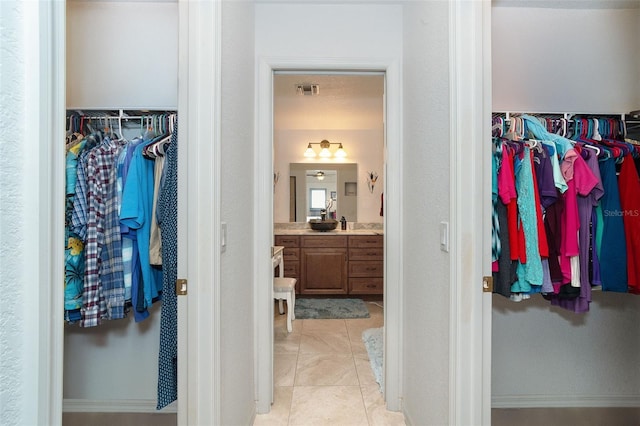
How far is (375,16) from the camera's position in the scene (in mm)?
1971

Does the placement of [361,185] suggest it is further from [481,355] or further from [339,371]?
[481,355]

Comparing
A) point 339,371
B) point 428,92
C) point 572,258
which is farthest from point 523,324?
point 428,92

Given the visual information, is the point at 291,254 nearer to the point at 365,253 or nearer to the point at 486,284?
the point at 365,253

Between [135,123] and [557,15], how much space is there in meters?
2.61

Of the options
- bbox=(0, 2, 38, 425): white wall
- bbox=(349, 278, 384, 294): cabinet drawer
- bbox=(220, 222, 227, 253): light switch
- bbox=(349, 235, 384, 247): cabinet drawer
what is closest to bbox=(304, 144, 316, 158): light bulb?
bbox=(349, 235, 384, 247): cabinet drawer

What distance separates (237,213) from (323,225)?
3.07 meters

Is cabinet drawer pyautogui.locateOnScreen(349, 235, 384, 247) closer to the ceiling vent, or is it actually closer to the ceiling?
the ceiling

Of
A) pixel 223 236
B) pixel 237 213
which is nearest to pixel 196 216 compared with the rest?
pixel 223 236

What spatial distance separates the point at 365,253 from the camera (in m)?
4.31

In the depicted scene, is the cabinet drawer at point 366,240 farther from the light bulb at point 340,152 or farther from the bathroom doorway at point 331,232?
the light bulb at point 340,152

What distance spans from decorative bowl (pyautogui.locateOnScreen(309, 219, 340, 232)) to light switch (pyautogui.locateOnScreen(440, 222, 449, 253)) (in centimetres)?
328

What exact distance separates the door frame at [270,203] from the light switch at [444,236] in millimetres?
613

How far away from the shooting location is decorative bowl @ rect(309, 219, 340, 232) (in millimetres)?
4602

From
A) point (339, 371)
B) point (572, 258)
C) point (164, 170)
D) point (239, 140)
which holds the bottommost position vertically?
point (339, 371)
